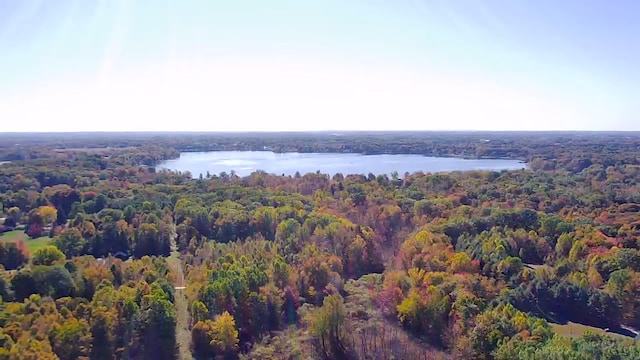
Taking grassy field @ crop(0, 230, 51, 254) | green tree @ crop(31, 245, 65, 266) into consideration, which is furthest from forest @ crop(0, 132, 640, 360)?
grassy field @ crop(0, 230, 51, 254)

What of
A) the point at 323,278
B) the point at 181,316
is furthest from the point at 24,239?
the point at 323,278

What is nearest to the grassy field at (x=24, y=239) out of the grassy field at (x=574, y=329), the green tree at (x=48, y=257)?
the green tree at (x=48, y=257)

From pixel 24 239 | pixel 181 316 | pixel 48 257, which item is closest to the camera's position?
pixel 181 316

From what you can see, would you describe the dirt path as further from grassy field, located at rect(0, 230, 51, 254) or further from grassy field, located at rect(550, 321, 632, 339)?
grassy field, located at rect(550, 321, 632, 339)

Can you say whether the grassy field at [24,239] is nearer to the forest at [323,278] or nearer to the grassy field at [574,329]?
the forest at [323,278]

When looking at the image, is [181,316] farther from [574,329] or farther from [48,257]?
[574,329]

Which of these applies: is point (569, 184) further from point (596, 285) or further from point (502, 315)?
point (502, 315)

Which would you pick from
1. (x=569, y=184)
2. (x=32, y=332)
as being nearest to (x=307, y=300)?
(x=32, y=332)
